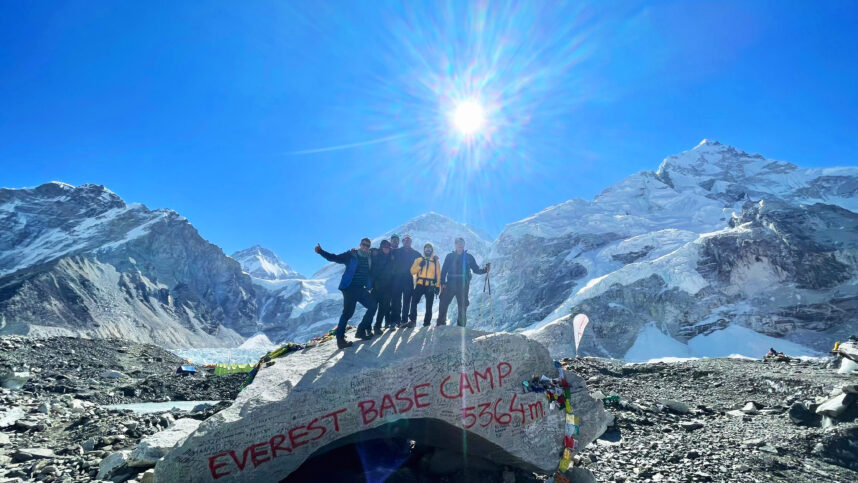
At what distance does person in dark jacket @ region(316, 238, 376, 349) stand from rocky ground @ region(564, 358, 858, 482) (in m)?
5.82

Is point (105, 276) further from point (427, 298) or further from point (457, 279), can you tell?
point (457, 279)

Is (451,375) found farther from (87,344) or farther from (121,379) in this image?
(87,344)

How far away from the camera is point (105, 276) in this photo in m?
137

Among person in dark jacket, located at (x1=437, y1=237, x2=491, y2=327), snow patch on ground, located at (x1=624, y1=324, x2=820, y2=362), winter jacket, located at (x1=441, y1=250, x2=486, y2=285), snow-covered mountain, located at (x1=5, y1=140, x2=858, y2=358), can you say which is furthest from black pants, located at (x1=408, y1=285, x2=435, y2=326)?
snow patch on ground, located at (x1=624, y1=324, x2=820, y2=362)

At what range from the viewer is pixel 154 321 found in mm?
137250

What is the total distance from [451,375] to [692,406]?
12.5m

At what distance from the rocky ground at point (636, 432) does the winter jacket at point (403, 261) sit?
4.34 meters

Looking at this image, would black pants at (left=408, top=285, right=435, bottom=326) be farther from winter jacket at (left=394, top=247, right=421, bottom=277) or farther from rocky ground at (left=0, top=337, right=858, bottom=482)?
rocky ground at (left=0, top=337, right=858, bottom=482)

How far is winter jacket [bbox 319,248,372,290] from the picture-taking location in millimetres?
9352

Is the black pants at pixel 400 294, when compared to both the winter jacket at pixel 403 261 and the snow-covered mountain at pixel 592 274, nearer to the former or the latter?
the winter jacket at pixel 403 261

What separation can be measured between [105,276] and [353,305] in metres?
171

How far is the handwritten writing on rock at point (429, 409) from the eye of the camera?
6371 millimetres

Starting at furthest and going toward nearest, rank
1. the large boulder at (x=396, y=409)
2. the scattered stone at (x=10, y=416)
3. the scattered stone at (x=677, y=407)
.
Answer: the scattered stone at (x=677, y=407) < the scattered stone at (x=10, y=416) < the large boulder at (x=396, y=409)

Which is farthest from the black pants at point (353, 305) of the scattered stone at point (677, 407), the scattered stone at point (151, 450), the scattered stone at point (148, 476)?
the scattered stone at point (677, 407)
